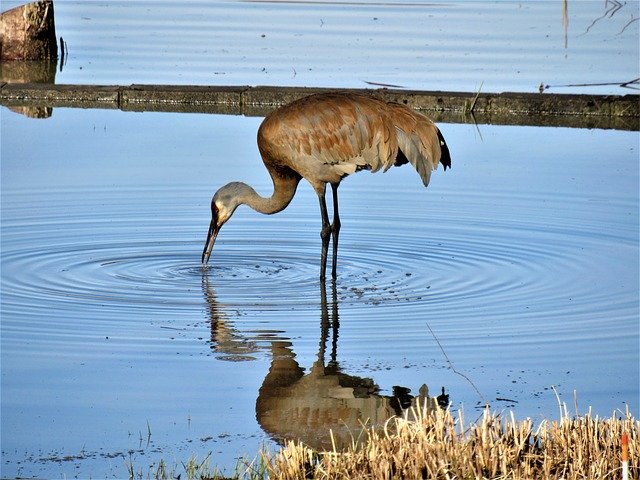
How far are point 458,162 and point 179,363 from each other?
714 centimetres

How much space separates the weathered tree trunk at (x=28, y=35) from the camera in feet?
64.2

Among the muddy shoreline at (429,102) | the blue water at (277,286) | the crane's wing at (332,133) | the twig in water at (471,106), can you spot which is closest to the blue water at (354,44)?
the blue water at (277,286)

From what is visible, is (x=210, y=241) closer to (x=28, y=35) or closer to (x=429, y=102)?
(x=429, y=102)

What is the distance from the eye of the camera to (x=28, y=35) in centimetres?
2019

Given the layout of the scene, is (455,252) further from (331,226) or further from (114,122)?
(114,122)

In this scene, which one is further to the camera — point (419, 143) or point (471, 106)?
point (471, 106)

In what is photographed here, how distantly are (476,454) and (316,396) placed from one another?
1.54 meters

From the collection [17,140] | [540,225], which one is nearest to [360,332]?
[540,225]

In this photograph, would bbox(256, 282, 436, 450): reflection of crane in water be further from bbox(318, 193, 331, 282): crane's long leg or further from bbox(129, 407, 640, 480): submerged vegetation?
bbox(318, 193, 331, 282): crane's long leg

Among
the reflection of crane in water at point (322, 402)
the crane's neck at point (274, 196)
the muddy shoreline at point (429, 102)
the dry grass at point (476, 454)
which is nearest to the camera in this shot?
the dry grass at point (476, 454)

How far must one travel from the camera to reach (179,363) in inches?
304

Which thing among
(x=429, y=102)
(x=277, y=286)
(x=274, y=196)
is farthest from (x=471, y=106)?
(x=277, y=286)

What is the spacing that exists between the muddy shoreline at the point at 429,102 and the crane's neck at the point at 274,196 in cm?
524

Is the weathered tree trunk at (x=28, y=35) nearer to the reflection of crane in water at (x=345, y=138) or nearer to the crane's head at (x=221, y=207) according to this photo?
the crane's head at (x=221, y=207)
